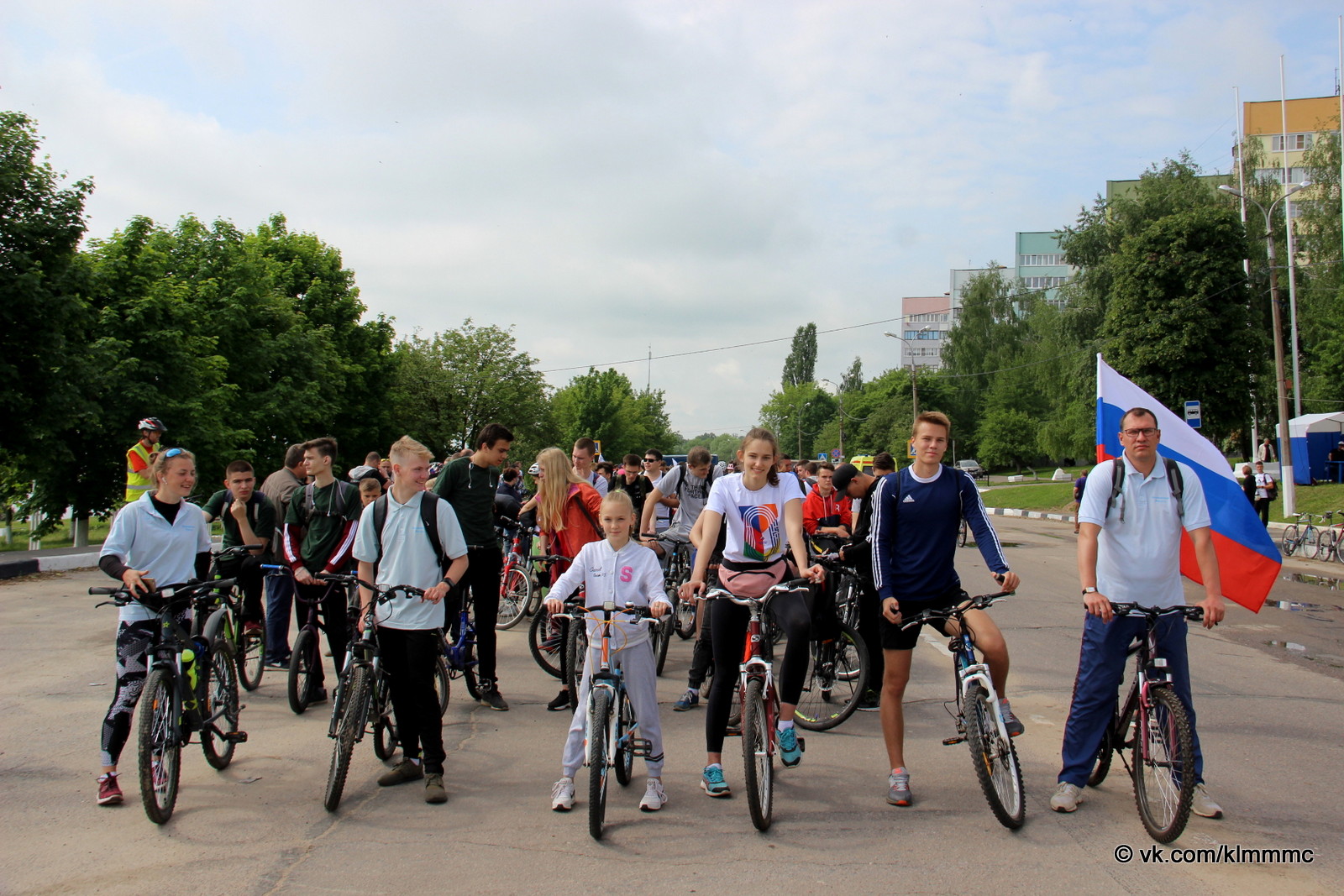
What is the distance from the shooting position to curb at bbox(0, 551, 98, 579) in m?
14.1

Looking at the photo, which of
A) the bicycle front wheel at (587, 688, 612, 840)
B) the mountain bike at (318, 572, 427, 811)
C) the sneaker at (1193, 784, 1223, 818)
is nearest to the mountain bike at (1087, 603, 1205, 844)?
the sneaker at (1193, 784, 1223, 818)

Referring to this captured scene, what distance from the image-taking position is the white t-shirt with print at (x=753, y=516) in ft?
16.8

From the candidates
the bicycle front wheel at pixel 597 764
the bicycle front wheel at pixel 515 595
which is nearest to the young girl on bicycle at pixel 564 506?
the bicycle front wheel at pixel 597 764

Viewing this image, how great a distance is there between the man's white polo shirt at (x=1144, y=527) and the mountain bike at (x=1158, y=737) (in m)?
0.15

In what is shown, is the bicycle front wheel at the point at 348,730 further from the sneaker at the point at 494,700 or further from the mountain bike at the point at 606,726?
the sneaker at the point at 494,700

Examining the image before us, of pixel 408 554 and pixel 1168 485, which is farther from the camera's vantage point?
pixel 408 554

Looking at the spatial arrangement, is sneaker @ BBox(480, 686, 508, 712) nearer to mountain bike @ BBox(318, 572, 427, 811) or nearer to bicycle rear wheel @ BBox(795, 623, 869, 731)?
mountain bike @ BBox(318, 572, 427, 811)

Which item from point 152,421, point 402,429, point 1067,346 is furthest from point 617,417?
point 152,421

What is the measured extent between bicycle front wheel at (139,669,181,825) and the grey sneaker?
3.47 m

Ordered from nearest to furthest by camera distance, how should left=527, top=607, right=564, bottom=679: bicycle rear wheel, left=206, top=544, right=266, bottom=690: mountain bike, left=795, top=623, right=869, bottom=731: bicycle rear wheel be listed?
1. left=795, top=623, right=869, bottom=731: bicycle rear wheel
2. left=206, top=544, right=266, bottom=690: mountain bike
3. left=527, top=607, right=564, bottom=679: bicycle rear wheel

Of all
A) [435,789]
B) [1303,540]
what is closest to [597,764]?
[435,789]

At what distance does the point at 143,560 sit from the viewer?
16.6 ft

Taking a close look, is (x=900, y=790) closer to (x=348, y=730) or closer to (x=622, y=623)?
(x=622, y=623)

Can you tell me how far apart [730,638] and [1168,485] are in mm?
2210
